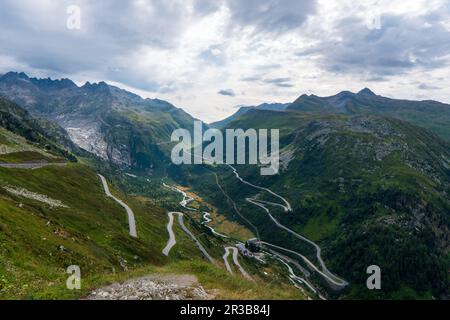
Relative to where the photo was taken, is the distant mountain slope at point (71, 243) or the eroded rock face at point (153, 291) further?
the distant mountain slope at point (71, 243)

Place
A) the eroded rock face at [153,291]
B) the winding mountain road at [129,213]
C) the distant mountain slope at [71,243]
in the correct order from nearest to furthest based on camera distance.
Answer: the eroded rock face at [153,291] → the distant mountain slope at [71,243] → the winding mountain road at [129,213]

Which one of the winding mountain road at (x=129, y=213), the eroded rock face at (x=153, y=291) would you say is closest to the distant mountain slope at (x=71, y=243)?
the eroded rock face at (x=153, y=291)

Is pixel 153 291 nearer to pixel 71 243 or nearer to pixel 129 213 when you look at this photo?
pixel 71 243

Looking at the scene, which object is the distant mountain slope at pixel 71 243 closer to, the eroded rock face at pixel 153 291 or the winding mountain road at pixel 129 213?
the eroded rock face at pixel 153 291

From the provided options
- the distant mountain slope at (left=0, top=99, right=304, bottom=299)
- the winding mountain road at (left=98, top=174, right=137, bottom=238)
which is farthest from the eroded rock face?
the winding mountain road at (left=98, top=174, right=137, bottom=238)

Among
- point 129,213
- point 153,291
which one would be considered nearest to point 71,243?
point 153,291

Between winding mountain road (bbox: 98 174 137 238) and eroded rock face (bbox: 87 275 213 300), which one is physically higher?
eroded rock face (bbox: 87 275 213 300)

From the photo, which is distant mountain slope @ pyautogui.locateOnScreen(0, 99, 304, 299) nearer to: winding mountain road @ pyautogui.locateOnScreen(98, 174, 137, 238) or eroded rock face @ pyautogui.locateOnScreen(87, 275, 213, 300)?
eroded rock face @ pyautogui.locateOnScreen(87, 275, 213, 300)
